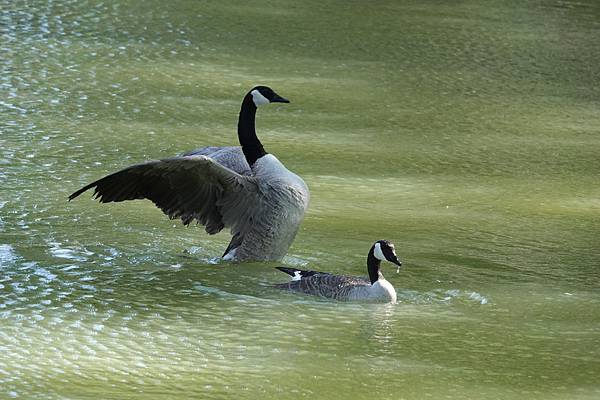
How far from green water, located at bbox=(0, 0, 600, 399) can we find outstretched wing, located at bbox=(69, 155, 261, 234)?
0.92 ft

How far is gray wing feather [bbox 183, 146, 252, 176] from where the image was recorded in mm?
9070

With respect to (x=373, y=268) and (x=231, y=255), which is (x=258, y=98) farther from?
(x=373, y=268)

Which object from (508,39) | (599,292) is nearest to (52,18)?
(508,39)

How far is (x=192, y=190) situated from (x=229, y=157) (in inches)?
29.8

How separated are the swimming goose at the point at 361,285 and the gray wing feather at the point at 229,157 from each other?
155 centimetres

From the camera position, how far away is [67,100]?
13.0 metres

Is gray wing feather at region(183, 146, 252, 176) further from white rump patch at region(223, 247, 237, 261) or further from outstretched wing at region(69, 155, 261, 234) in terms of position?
white rump patch at region(223, 247, 237, 261)

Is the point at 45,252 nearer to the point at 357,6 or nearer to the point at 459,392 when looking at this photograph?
the point at 459,392

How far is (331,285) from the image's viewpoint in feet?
24.8

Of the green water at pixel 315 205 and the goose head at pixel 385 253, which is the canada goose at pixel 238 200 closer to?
the green water at pixel 315 205

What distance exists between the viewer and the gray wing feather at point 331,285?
24.8 ft

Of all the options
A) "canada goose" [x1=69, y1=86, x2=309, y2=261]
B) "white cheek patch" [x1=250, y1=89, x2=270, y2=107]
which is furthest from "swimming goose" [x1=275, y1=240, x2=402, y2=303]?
"white cheek patch" [x1=250, y1=89, x2=270, y2=107]

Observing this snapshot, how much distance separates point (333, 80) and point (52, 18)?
13.3 feet

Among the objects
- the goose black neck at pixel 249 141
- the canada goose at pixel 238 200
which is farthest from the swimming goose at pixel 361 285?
the goose black neck at pixel 249 141
